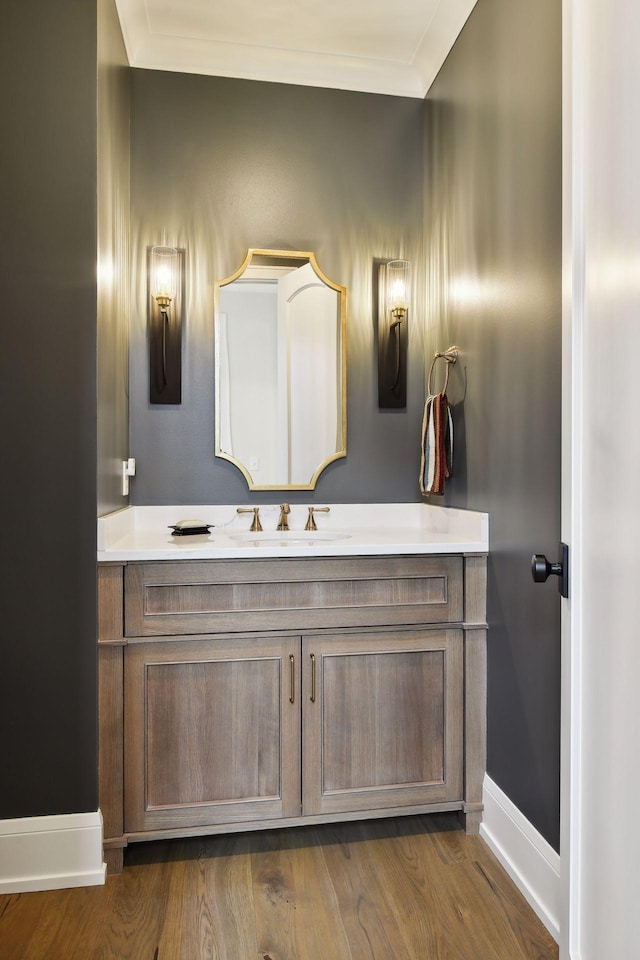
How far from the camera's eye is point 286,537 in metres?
2.32

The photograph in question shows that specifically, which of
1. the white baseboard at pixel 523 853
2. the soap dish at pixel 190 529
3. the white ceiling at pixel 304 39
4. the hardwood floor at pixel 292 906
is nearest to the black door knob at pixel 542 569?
the white baseboard at pixel 523 853

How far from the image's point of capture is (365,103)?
2662 millimetres

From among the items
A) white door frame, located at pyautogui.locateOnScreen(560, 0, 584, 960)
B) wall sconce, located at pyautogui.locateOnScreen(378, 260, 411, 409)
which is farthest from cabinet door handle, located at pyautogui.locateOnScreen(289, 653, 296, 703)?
wall sconce, located at pyautogui.locateOnScreen(378, 260, 411, 409)

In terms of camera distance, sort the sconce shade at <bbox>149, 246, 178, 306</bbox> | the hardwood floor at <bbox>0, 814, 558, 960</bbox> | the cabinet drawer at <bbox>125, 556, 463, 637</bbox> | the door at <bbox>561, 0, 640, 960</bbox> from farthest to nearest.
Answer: the sconce shade at <bbox>149, 246, 178, 306</bbox> → the cabinet drawer at <bbox>125, 556, 463, 637</bbox> → the hardwood floor at <bbox>0, 814, 558, 960</bbox> → the door at <bbox>561, 0, 640, 960</bbox>

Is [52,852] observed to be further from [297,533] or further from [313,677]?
[297,533]

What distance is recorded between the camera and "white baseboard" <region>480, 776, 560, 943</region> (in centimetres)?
162

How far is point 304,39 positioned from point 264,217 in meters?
0.64

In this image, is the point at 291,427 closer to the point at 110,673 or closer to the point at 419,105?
the point at 110,673

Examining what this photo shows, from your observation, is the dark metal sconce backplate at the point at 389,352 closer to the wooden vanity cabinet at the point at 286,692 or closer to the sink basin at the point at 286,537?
the sink basin at the point at 286,537

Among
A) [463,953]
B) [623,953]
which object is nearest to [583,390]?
[623,953]

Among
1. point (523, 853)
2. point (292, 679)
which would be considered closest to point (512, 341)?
point (292, 679)

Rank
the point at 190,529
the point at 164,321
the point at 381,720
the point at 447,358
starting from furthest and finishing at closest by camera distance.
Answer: the point at 164,321 < the point at 447,358 < the point at 190,529 < the point at 381,720

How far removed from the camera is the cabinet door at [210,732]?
1.91 metres

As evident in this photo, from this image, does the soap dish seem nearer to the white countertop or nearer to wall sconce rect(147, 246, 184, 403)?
the white countertop
